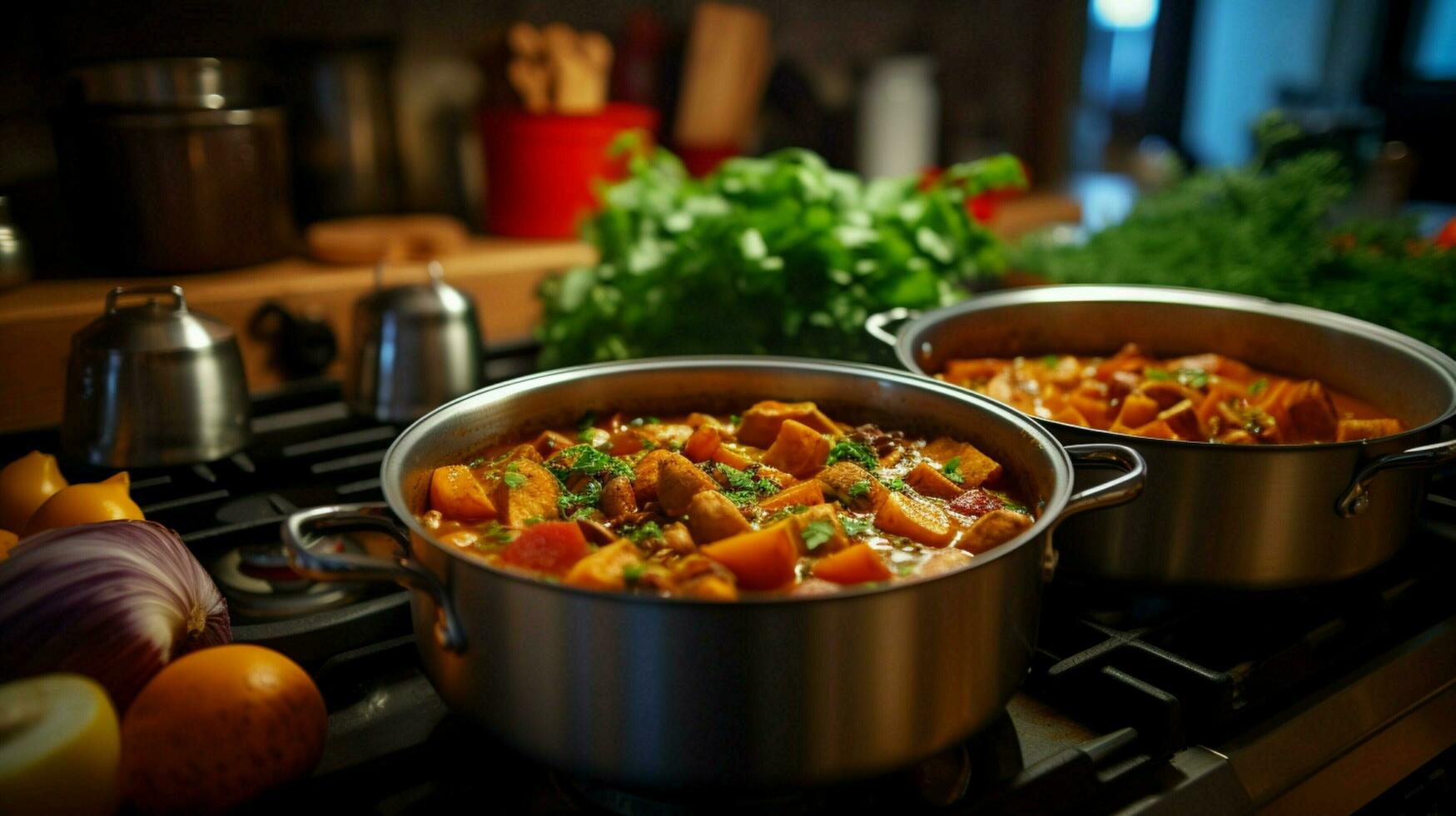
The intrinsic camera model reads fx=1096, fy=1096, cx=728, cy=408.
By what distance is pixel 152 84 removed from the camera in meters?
1.99

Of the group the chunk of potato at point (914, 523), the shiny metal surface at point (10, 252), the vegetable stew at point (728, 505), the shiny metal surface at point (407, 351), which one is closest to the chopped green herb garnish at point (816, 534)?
the vegetable stew at point (728, 505)

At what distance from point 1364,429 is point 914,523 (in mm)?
684

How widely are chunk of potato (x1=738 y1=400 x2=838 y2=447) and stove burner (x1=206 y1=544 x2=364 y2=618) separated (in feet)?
1.59

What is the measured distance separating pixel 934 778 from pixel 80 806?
0.66m

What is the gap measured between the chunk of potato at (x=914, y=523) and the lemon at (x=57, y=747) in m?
0.70

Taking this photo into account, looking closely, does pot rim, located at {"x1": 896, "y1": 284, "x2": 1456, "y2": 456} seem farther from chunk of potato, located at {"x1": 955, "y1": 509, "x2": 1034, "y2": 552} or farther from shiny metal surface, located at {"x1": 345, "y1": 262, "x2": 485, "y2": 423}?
shiny metal surface, located at {"x1": 345, "y1": 262, "x2": 485, "y2": 423}

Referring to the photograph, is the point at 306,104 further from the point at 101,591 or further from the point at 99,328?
the point at 101,591

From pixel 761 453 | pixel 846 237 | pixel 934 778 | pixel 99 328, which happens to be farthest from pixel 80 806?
pixel 846 237

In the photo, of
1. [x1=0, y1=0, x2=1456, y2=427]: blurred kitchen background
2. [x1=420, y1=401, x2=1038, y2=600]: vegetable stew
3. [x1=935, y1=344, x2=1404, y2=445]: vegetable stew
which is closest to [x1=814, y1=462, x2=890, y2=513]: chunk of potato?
[x1=420, y1=401, x2=1038, y2=600]: vegetable stew

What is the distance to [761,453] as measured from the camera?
4.32 feet

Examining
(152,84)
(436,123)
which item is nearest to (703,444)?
(152,84)

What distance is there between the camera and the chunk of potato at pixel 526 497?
3.78ft

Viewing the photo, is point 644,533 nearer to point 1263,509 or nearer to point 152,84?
point 1263,509

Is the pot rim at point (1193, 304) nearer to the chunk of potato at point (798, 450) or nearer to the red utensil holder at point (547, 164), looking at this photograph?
the chunk of potato at point (798, 450)
